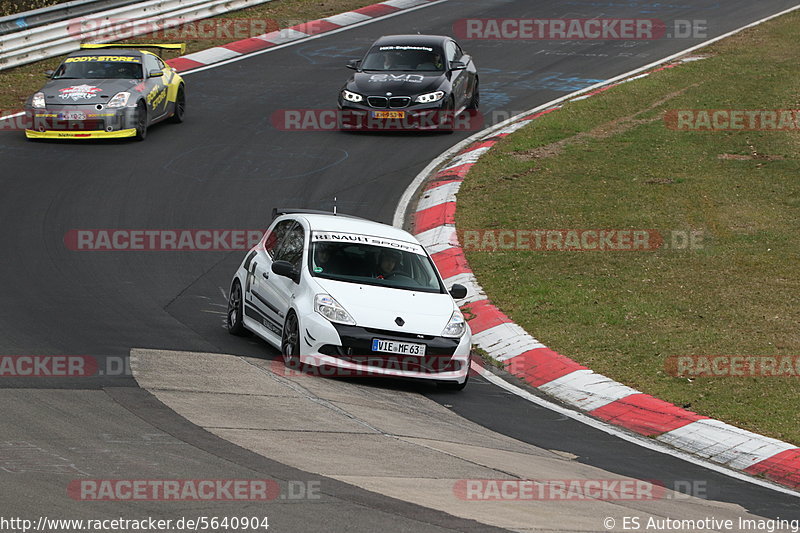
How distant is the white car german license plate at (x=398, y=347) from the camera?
1144cm

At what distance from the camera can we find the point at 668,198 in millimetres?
18594

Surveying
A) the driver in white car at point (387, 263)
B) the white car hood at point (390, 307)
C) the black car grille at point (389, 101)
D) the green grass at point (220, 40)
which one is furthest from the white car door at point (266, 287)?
the green grass at point (220, 40)

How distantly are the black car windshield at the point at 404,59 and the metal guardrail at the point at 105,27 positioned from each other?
25.2 ft

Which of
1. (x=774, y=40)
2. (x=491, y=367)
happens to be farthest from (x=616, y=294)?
(x=774, y=40)

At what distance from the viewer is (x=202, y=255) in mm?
16094

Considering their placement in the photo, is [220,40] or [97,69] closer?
[97,69]

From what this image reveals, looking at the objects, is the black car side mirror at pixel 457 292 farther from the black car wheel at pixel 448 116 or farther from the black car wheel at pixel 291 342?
the black car wheel at pixel 448 116

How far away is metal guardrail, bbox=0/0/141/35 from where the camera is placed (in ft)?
84.3

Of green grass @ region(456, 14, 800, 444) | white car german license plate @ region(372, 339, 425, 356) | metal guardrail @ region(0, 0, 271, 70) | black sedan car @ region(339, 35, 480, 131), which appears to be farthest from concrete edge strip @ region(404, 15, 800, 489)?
metal guardrail @ region(0, 0, 271, 70)

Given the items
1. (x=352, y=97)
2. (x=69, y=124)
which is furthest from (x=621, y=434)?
(x=69, y=124)

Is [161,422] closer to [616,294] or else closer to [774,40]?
[616,294]

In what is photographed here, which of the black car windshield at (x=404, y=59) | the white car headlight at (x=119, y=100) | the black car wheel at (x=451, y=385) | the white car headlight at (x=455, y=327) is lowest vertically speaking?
the black car wheel at (x=451, y=385)

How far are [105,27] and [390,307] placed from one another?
18.6 meters

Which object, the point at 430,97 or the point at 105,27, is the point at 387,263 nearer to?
the point at 430,97
